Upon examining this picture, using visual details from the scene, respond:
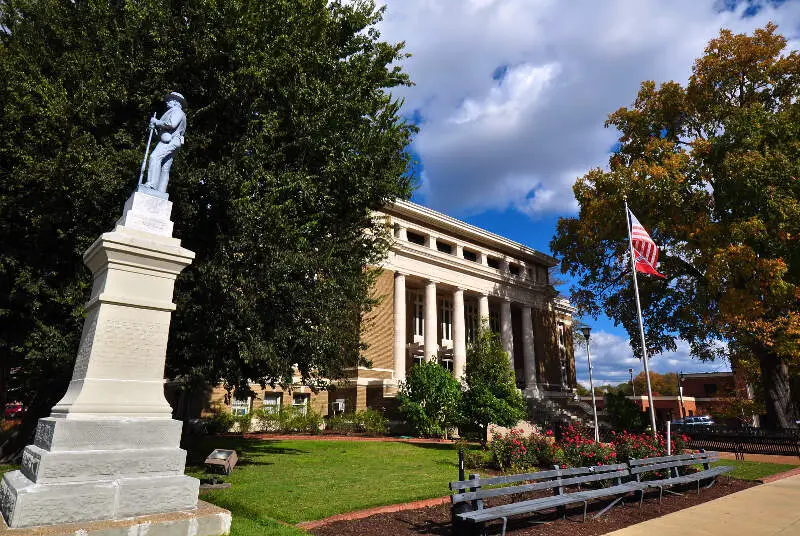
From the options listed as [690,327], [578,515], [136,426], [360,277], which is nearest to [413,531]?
[578,515]

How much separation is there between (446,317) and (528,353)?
749 centimetres

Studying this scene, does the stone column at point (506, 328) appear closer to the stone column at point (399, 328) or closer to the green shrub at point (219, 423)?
the stone column at point (399, 328)

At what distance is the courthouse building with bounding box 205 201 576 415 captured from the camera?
31.1 m

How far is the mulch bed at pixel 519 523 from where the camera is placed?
280 inches

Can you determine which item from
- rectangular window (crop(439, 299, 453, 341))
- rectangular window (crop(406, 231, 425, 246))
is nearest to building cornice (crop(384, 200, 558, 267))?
rectangular window (crop(406, 231, 425, 246))

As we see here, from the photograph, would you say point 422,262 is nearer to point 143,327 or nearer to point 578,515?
point 578,515

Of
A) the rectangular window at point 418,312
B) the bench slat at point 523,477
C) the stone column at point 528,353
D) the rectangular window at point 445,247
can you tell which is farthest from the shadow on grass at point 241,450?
the stone column at point 528,353

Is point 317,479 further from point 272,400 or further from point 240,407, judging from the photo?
point 272,400

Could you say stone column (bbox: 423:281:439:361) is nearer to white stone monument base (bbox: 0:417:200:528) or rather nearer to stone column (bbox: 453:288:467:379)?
stone column (bbox: 453:288:467:379)

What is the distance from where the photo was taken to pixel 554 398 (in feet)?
134

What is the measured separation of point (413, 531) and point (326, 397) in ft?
84.8

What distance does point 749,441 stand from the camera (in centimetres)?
2106

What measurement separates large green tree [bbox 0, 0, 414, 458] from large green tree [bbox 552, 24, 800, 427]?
58.1 ft

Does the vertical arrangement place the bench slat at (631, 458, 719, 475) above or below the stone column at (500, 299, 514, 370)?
below
